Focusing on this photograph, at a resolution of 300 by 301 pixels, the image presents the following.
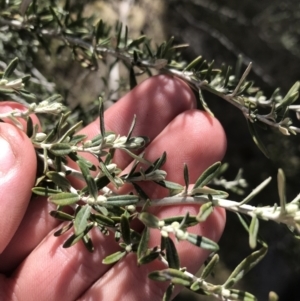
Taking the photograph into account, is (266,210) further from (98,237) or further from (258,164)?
(258,164)

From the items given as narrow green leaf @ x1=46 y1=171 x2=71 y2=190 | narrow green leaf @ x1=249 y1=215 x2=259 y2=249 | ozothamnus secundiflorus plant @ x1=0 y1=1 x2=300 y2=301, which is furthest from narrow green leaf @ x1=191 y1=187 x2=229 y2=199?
narrow green leaf @ x1=46 y1=171 x2=71 y2=190

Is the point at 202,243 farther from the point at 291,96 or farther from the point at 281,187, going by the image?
the point at 291,96

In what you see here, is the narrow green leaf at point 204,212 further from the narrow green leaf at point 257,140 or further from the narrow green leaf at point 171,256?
the narrow green leaf at point 257,140

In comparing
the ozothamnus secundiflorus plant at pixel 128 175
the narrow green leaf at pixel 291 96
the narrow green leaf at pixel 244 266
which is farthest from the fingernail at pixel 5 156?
the narrow green leaf at pixel 291 96

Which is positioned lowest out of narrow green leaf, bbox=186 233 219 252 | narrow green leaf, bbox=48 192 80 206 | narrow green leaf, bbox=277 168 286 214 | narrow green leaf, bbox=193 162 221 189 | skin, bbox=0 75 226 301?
skin, bbox=0 75 226 301

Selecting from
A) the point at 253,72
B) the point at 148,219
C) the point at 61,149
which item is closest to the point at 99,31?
the point at 61,149

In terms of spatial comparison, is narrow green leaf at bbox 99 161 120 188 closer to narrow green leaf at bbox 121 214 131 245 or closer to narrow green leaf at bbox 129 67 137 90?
narrow green leaf at bbox 121 214 131 245
